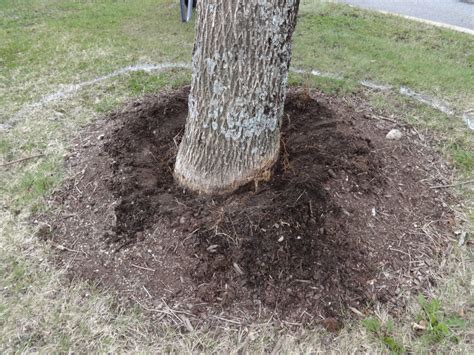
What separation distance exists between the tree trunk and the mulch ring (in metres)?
0.15

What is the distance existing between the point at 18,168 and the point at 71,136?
0.48m

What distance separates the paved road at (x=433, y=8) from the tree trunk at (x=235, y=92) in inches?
205

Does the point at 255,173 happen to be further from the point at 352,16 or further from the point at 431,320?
the point at 352,16

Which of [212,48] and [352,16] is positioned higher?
[212,48]

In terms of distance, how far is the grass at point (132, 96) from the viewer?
1.91m

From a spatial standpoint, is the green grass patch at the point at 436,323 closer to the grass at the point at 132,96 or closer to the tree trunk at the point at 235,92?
the grass at the point at 132,96

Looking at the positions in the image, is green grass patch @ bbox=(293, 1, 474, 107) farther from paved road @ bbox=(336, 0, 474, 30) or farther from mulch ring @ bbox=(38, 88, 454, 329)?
mulch ring @ bbox=(38, 88, 454, 329)

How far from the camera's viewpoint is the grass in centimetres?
191

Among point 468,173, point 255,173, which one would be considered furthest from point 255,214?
point 468,173

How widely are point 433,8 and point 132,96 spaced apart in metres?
5.62

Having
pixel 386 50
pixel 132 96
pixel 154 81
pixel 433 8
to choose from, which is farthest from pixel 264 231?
pixel 433 8

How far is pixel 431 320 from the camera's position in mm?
1966

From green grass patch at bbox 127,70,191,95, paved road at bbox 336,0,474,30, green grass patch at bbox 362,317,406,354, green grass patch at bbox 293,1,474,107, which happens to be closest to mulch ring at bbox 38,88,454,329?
green grass patch at bbox 362,317,406,354

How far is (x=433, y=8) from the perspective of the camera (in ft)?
22.1
